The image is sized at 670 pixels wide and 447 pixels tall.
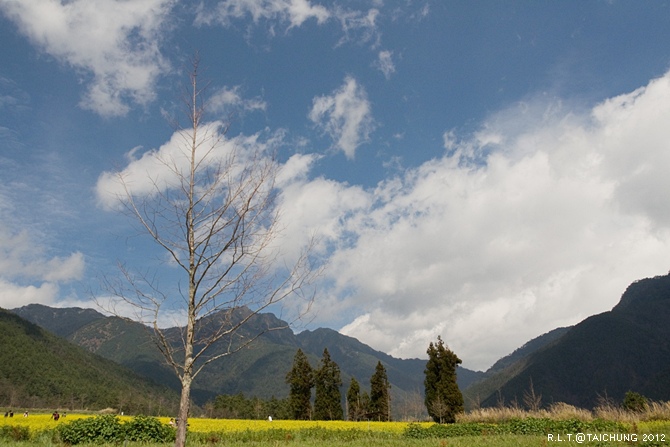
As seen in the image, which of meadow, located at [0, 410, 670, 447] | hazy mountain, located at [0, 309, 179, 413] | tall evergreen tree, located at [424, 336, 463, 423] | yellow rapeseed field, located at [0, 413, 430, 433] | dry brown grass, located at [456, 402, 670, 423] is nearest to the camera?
meadow, located at [0, 410, 670, 447]

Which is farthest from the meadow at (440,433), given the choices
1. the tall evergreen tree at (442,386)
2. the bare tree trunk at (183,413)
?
the tall evergreen tree at (442,386)

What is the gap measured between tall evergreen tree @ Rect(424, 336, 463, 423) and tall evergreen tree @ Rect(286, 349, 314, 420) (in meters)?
21.0

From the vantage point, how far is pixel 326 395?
62.5m

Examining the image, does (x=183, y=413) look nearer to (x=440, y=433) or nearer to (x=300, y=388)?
(x=440, y=433)

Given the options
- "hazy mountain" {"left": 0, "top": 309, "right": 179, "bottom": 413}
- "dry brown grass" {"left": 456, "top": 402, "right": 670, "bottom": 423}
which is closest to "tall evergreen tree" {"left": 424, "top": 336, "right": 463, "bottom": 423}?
"dry brown grass" {"left": 456, "top": 402, "right": 670, "bottom": 423}

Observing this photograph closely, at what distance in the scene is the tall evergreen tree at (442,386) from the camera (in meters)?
44.8

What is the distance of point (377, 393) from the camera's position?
63.7 meters

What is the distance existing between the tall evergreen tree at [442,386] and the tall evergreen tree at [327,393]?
60.2 feet

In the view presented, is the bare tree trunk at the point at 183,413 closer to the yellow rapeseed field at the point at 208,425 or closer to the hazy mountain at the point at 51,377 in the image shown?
the yellow rapeseed field at the point at 208,425

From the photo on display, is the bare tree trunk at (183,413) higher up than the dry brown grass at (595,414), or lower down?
higher up

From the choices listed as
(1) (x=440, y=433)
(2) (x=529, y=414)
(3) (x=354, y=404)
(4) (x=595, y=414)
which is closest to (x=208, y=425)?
(1) (x=440, y=433)

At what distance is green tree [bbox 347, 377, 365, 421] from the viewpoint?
64688mm

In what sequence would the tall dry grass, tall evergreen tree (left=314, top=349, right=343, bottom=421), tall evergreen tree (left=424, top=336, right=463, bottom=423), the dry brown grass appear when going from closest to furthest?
the dry brown grass, the tall dry grass, tall evergreen tree (left=424, top=336, right=463, bottom=423), tall evergreen tree (left=314, top=349, right=343, bottom=421)

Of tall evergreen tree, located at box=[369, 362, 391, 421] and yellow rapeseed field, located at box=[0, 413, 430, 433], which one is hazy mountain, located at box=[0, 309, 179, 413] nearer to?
tall evergreen tree, located at box=[369, 362, 391, 421]
